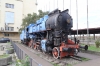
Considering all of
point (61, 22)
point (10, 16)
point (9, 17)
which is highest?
point (10, 16)

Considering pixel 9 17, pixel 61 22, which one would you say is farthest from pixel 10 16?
pixel 61 22

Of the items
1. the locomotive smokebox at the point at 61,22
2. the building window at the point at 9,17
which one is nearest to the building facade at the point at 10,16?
the building window at the point at 9,17

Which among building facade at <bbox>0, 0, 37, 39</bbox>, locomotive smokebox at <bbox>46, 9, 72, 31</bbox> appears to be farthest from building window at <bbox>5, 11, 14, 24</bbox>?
locomotive smokebox at <bbox>46, 9, 72, 31</bbox>

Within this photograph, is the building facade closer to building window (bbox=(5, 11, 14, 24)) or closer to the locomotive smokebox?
building window (bbox=(5, 11, 14, 24))

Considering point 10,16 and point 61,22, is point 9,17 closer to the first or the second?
point 10,16

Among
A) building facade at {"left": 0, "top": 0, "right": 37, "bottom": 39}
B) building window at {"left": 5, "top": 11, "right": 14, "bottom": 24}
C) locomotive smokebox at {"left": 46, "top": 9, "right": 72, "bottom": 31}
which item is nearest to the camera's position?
locomotive smokebox at {"left": 46, "top": 9, "right": 72, "bottom": 31}

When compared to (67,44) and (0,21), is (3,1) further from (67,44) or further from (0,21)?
(67,44)

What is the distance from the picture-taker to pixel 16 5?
56469 millimetres

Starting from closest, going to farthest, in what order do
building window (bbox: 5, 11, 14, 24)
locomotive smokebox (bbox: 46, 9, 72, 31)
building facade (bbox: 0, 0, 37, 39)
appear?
locomotive smokebox (bbox: 46, 9, 72, 31)
building facade (bbox: 0, 0, 37, 39)
building window (bbox: 5, 11, 14, 24)

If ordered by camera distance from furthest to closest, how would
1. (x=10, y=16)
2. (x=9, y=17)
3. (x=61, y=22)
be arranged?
(x=10, y=16), (x=9, y=17), (x=61, y=22)

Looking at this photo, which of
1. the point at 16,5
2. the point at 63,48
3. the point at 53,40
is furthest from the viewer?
the point at 16,5

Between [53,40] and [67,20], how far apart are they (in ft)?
7.28

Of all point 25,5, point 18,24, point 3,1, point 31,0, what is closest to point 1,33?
point 18,24

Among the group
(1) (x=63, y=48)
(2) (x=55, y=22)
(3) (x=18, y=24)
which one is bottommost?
(1) (x=63, y=48)
